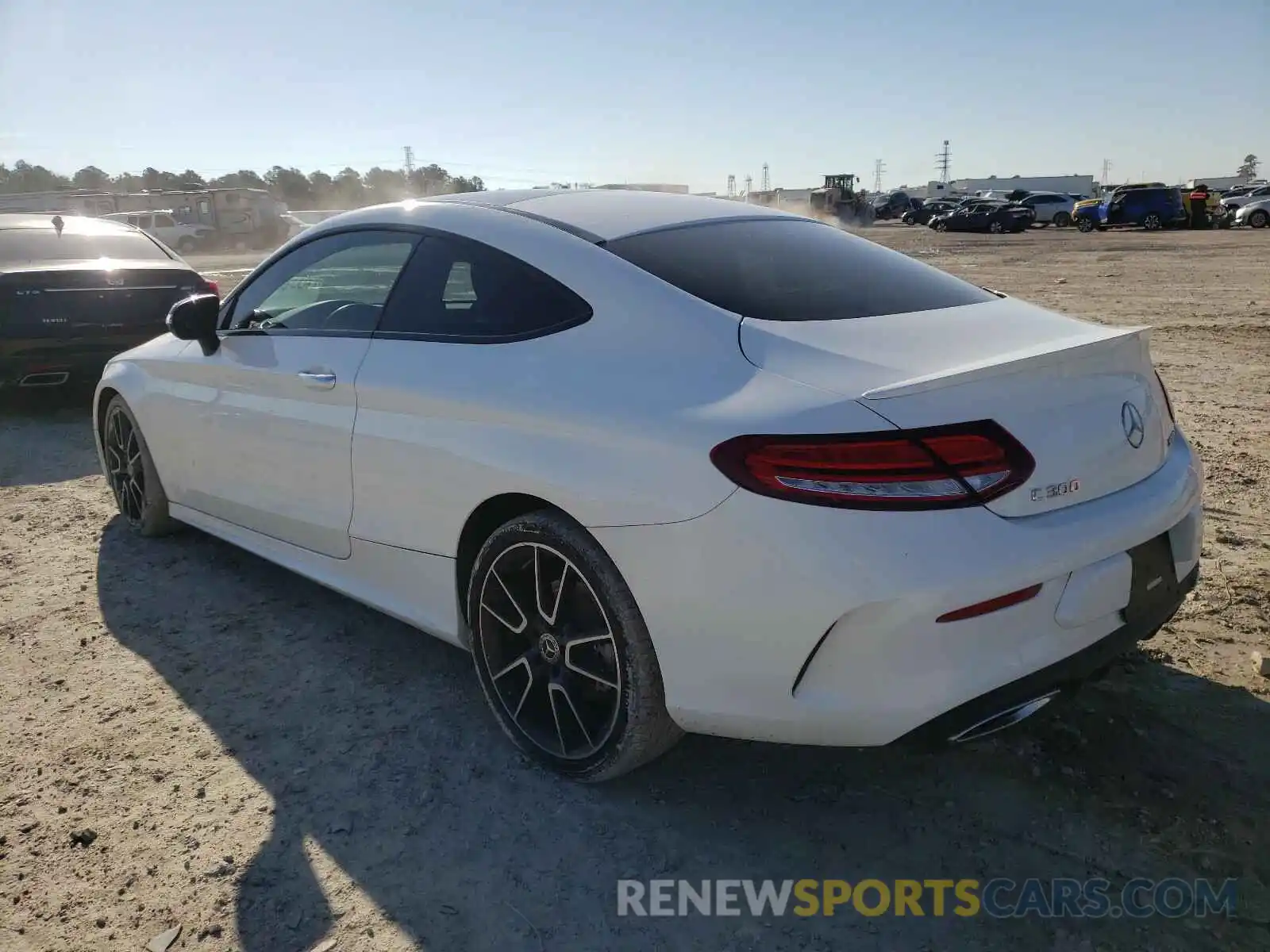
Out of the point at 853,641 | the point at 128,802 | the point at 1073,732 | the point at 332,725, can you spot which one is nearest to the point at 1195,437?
the point at 1073,732

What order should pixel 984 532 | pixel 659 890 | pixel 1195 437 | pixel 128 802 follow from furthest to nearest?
pixel 1195 437
pixel 128 802
pixel 659 890
pixel 984 532

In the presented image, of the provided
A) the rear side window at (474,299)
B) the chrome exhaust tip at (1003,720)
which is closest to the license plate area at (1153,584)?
the chrome exhaust tip at (1003,720)

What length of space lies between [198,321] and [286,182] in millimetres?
93225

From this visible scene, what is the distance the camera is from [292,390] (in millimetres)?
3307

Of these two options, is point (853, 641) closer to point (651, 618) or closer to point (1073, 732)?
point (651, 618)

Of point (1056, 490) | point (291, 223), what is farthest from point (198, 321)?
point (291, 223)

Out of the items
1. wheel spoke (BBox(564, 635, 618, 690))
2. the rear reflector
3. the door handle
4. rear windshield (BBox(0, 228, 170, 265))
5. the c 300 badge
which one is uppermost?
rear windshield (BBox(0, 228, 170, 265))

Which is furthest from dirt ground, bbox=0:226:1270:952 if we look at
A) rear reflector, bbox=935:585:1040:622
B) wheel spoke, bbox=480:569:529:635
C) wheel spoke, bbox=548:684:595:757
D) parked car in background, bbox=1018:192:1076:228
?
parked car in background, bbox=1018:192:1076:228

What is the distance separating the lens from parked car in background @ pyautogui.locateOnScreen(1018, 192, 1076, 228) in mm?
42781

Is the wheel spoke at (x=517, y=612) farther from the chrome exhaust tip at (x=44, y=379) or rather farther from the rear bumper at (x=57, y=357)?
the chrome exhaust tip at (x=44, y=379)

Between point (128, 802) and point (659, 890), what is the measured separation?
1.50 m

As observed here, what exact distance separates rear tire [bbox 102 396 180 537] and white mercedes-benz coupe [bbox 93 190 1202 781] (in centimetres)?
132

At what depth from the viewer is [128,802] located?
2.62 m

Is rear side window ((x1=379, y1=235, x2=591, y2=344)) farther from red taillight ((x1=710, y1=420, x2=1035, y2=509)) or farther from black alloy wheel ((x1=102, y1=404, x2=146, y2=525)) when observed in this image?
black alloy wheel ((x1=102, y1=404, x2=146, y2=525))
